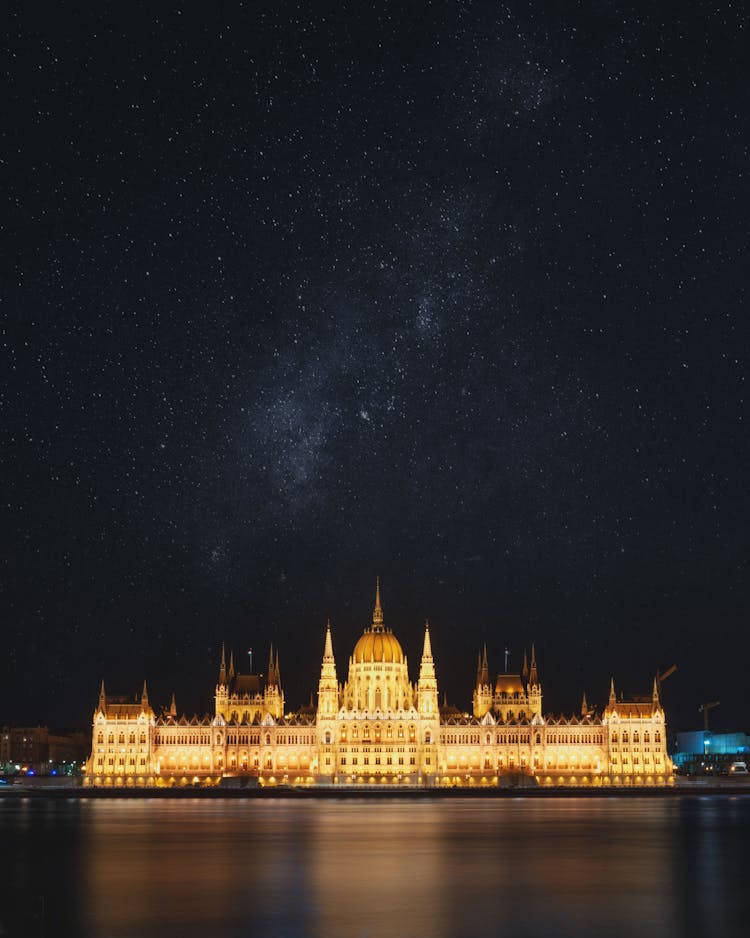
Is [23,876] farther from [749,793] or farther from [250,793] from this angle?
[749,793]

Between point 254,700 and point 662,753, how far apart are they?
58963 mm

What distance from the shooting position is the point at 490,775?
175 metres

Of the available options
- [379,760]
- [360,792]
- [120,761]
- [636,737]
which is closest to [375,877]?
[360,792]

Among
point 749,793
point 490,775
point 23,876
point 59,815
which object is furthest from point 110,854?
point 490,775

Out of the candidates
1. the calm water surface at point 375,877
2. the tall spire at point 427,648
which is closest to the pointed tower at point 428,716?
the tall spire at point 427,648

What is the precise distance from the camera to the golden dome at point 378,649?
621 ft

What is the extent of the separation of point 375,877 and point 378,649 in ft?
473

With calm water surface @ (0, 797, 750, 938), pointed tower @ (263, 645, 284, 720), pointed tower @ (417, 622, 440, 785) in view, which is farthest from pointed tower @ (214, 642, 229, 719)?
calm water surface @ (0, 797, 750, 938)

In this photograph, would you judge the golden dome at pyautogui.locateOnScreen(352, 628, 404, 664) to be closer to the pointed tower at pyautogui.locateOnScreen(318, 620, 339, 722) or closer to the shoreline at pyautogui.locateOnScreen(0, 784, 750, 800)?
the pointed tower at pyautogui.locateOnScreen(318, 620, 339, 722)

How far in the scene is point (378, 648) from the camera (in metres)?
190

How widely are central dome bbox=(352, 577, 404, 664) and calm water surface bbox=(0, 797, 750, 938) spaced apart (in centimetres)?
10502

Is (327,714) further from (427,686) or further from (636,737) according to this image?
(636,737)

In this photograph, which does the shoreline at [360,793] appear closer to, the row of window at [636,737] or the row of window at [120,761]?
the row of window at [636,737]

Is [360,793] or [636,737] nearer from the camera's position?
[360,793]
